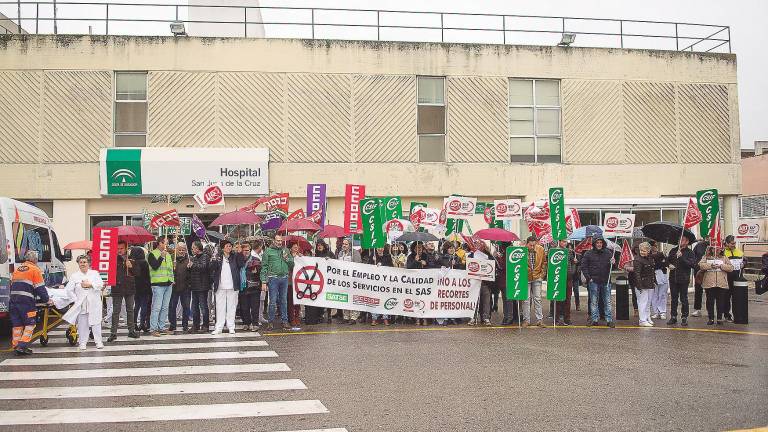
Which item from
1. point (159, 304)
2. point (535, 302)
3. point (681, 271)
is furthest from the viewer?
point (681, 271)

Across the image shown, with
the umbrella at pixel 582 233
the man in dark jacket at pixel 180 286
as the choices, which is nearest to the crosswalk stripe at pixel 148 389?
the man in dark jacket at pixel 180 286

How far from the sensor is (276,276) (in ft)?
45.4

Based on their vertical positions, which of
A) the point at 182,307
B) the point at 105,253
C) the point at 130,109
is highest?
the point at 130,109

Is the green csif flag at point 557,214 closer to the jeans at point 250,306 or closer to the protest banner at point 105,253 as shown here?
the jeans at point 250,306

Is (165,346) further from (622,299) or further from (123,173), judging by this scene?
(123,173)

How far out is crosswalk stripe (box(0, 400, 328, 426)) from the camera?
6902 mm

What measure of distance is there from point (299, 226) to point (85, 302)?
5.03 metres

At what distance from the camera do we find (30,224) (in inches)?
536

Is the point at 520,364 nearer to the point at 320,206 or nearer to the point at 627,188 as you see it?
the point at 320,206

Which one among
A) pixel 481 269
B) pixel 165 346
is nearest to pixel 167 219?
pixel 165 346

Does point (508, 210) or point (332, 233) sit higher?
point (508, 210)

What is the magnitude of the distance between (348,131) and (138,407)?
17.8 meters

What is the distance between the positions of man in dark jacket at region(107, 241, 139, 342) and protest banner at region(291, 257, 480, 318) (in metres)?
3.58

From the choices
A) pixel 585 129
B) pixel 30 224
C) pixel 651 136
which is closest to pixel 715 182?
pixel 651 136
